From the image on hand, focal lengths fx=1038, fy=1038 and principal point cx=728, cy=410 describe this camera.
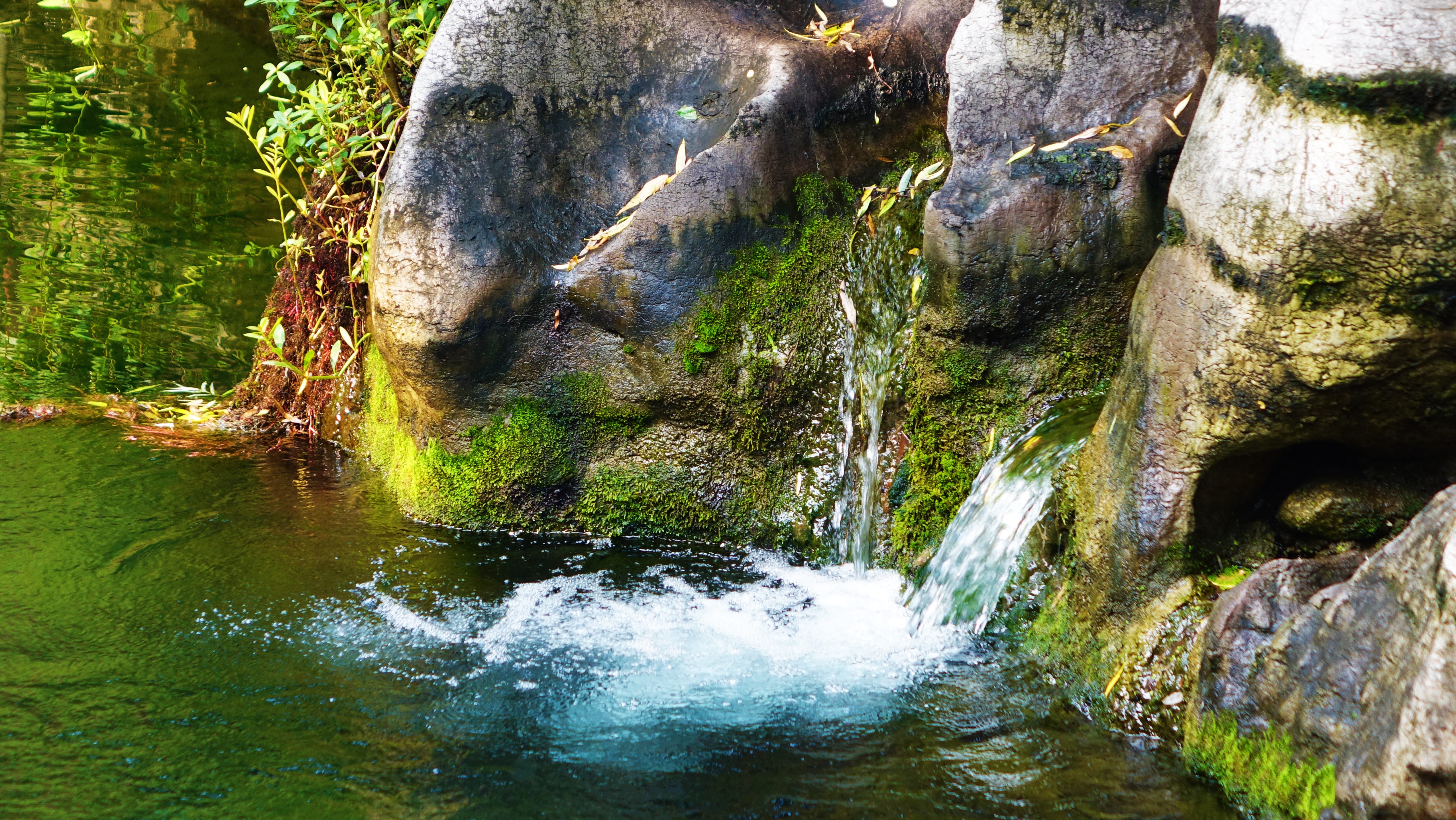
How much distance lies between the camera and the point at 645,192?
4531 mm

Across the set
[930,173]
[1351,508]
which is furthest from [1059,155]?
[1351,508]

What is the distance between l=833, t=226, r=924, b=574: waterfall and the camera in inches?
166

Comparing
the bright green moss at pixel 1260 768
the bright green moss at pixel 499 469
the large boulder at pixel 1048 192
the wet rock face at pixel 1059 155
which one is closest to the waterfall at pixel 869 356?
the large boulder at pixel 1048 192

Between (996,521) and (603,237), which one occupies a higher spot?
(603,237)

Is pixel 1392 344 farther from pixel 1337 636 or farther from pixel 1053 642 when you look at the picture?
pixel 1053 642

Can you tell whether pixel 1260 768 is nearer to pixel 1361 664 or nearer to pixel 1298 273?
pixel 1361 664

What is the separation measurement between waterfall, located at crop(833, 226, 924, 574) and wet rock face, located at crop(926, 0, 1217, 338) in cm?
51

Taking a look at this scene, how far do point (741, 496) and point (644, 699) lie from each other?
1482mm

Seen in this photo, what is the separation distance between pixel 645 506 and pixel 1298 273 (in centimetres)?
271

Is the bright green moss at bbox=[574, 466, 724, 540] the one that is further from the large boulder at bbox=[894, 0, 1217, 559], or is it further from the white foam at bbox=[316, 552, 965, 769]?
the large boulder at bbox=[894, 0, 1217, 559]

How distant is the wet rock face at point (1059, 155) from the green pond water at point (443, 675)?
127 cm

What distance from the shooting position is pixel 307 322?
5.69 meters

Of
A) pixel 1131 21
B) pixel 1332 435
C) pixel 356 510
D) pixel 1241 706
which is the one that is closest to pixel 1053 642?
pixel 1241 706

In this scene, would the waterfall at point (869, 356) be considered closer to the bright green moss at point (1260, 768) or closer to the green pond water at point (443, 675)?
the green pond water at point (443, 675)
